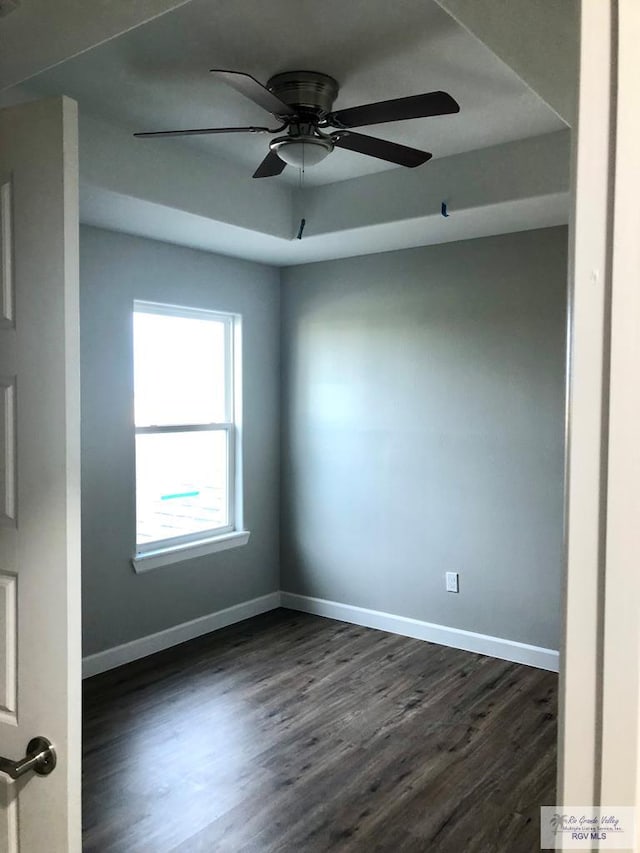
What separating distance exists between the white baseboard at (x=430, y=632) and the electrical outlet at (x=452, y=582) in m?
0.25

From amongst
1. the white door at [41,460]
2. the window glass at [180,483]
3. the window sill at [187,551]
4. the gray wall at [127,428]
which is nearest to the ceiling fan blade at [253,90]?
the white door at [41,460]

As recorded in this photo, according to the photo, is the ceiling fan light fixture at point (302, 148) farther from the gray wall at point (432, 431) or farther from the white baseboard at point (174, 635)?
the white baseboard at point (174, 635)

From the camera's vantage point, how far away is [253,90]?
2180mm

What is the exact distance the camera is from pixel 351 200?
3.89 metres

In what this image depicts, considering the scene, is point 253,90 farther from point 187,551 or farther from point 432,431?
point 187,551

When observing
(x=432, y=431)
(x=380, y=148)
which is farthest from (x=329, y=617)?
(x=380, y=148)

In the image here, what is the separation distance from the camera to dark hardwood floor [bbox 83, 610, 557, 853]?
2504 millimetres

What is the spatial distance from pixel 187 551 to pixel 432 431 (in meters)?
1.73

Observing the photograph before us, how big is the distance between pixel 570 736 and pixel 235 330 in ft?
14.1

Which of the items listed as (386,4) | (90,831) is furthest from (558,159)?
(90,831)

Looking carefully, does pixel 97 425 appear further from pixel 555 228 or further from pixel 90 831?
pixel 555 228

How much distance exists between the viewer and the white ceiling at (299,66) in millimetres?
2232

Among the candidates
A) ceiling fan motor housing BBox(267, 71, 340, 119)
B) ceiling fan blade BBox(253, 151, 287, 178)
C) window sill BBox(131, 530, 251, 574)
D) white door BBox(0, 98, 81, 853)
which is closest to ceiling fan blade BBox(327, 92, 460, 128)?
ceiling fan motor housing BBox(267, 71, 340, 119)

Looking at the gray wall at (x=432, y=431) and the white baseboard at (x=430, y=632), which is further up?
the gray wall at (x=432, y=431)
